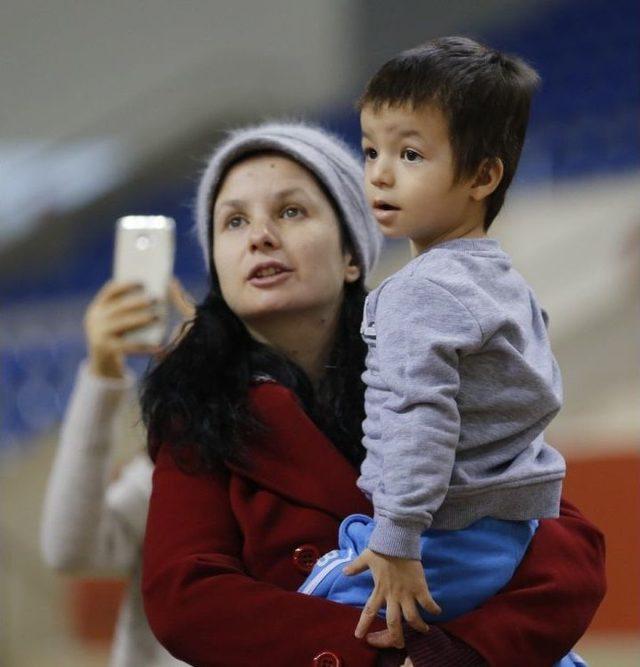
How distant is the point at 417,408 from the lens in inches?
39.5

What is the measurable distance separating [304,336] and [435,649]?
1.22ft

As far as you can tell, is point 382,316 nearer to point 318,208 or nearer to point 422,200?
point 422,200

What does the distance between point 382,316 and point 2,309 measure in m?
5.40

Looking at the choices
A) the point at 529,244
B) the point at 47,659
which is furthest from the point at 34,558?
the point at 529,244

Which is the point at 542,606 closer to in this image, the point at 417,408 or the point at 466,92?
the point at 417,408

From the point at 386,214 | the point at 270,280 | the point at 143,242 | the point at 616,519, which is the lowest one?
the point at 616,519

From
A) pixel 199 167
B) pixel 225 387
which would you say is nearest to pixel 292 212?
pixel 225 387

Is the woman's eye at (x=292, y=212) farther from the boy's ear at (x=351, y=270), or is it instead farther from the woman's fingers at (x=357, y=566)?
the woman's fingers at (x=357, y=566)

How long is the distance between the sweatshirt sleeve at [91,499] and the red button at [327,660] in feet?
2.03

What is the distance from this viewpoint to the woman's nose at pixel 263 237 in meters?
1.26

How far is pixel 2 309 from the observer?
20.5 ft

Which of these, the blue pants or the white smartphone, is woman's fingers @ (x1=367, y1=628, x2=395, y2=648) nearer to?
the blue pants

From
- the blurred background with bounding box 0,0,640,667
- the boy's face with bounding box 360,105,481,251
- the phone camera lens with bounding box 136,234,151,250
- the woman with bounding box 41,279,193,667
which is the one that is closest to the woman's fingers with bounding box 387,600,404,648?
the boy's face with bounding box 360,105,481,251

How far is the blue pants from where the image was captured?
107cm
